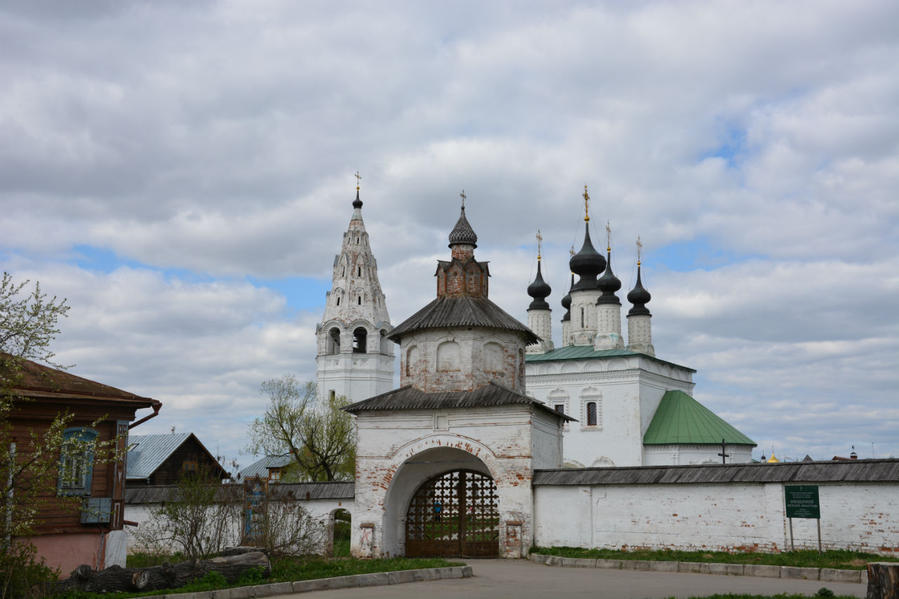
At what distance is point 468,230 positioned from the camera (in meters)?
26.6

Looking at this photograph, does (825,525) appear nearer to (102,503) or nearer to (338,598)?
(338,598)

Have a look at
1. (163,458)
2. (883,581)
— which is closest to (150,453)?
(163,458)

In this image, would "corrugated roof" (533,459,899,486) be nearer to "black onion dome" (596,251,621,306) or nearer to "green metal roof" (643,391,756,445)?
"green metal roof" (643,391,756,445)

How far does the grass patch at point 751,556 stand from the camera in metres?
16.0

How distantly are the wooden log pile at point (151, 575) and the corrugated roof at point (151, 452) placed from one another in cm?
2701

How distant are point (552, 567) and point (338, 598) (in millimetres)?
7626

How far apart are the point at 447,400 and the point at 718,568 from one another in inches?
338

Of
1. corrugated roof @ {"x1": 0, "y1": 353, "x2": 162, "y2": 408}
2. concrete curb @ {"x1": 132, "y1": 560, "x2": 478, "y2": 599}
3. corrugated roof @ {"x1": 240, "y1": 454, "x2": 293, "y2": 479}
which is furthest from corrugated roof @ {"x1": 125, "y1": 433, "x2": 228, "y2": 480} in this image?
concrete curb @ {"x1": 132, "y1": 560, "x2": 478, "y2": 599}

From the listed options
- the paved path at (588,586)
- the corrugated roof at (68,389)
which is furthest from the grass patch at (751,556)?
the corrugated roof at (68,389)

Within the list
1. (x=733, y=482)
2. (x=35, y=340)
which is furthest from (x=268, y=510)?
(x=733, y=482)

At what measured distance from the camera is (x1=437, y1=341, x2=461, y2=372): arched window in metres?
23.9

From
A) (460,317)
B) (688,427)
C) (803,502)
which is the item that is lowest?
(803,502)

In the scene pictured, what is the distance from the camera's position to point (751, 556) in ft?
59.2

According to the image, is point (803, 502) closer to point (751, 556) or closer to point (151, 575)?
point (751, 556)
